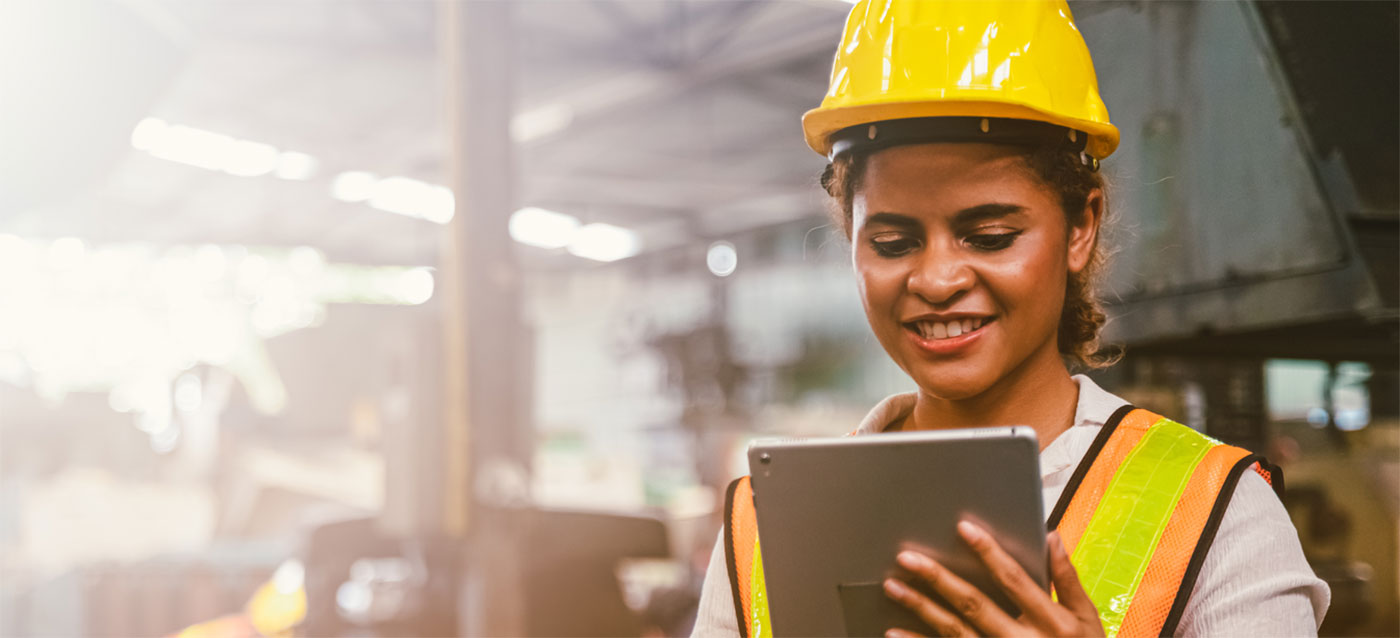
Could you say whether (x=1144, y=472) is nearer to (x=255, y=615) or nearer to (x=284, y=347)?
(x=255, y=615)

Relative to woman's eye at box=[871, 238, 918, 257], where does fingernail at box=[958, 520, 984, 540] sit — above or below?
Result: below

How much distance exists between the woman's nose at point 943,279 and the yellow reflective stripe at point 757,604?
0.38 m

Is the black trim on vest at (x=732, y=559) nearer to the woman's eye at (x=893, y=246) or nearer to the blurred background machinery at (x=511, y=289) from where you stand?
the woman's eye at (x=893, y=246)

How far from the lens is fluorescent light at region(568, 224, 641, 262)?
53.4 feet

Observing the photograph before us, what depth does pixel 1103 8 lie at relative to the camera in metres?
2.53

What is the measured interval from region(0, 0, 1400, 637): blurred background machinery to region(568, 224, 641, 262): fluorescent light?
83 mm

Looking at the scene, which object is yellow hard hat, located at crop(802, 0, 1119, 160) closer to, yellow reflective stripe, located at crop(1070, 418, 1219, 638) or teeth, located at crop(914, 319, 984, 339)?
teeth, located at crop(914, 319, 984, 339)

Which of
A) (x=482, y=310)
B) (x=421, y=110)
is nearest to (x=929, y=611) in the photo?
(x=482, y=310)

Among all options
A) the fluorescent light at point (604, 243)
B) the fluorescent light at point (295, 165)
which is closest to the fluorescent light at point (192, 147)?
the fluorescent light at point (295, 165)

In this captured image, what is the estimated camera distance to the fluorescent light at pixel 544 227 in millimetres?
14844

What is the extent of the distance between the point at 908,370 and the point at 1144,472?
0.95ft

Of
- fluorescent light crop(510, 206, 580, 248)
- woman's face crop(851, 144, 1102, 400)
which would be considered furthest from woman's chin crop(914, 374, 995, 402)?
fluorescent light crop(510, 206, 580, 248)

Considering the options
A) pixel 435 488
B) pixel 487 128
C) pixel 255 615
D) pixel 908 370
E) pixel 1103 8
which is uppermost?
pixel 487 128

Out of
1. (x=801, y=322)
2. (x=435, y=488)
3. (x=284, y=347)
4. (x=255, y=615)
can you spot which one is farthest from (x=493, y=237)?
(x=801, y=322)
